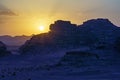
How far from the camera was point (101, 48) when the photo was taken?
3061 inches

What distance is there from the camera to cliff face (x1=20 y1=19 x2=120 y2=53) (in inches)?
3830

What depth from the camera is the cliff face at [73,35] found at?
97.3 m

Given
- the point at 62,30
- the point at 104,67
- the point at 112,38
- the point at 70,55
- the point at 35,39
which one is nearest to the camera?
the point at 104,67

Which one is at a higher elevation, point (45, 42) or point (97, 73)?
Answer: point (45, 42)

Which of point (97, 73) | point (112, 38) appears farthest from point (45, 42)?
point (97, 73)

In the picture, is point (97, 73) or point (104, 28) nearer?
point (97, 73)

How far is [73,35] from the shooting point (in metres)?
102

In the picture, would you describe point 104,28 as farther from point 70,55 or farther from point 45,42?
point 70,55

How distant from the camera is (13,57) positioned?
10000 cm

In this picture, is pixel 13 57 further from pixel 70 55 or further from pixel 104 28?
pixel 70 55

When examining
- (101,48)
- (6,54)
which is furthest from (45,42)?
(101,48)

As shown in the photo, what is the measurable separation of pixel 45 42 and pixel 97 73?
57319 mm

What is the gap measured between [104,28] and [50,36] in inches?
607

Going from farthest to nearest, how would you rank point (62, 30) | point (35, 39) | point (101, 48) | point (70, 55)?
point (35, 39)
point (62, 30)
point (101, 48)
point (70, 55)
